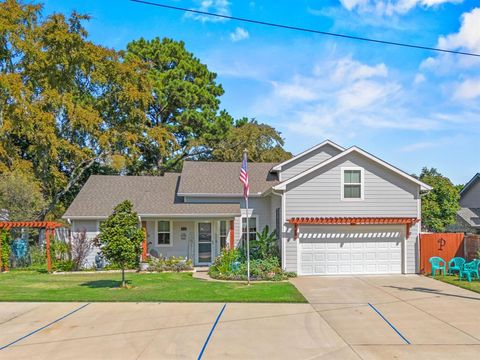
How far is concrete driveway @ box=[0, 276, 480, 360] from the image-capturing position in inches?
302

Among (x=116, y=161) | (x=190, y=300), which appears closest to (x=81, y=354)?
(x=190, y=300)

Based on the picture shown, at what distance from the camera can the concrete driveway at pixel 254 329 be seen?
7.68 meters

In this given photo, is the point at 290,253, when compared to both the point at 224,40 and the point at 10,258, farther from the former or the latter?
the point at 10,258

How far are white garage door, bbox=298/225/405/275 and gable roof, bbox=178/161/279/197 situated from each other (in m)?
4.52

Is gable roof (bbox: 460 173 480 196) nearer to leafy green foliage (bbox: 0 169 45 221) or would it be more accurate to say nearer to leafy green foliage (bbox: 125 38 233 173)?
leafy green foliage (bbox: 125 38 233 173)

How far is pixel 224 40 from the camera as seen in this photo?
1541 centimetres

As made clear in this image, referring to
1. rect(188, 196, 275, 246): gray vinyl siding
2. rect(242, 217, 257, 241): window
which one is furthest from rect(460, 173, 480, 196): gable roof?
rect(242, 217, 257, 241): window

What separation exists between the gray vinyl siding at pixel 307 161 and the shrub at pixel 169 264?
23.5 ft

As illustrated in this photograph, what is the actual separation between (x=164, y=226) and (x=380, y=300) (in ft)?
38.7

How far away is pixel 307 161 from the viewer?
2286 cm

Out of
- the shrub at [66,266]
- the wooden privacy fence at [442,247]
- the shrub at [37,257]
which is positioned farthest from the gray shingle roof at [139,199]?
the wooden privacy fence at [442,247]

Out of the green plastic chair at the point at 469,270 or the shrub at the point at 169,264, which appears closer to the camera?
the green plastic chair at the point at 469,270

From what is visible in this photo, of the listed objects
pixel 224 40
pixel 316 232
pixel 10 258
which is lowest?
pixel 10 258

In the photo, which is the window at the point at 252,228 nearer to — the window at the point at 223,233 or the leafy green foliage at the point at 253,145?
the window at the point at 223,233
